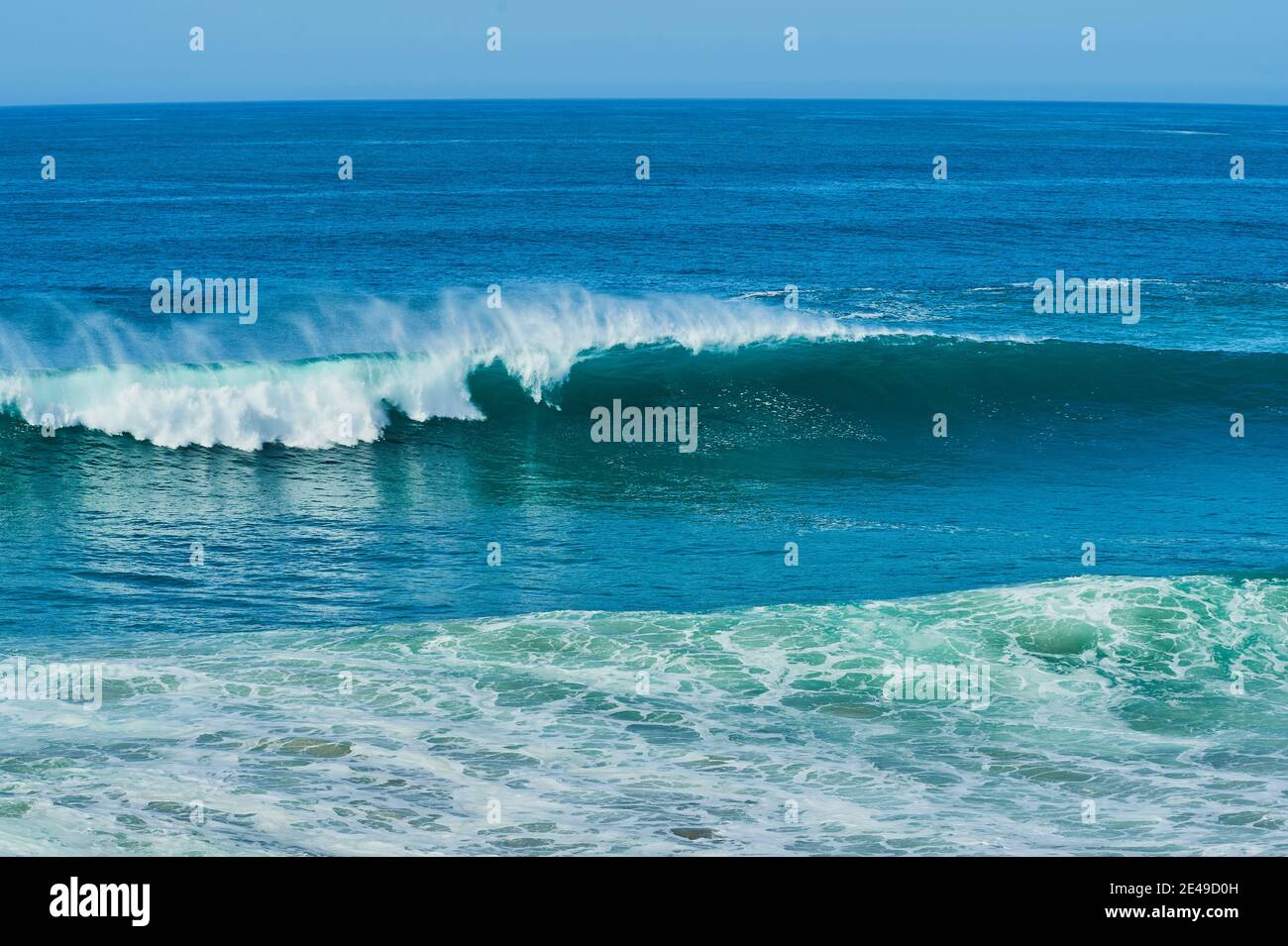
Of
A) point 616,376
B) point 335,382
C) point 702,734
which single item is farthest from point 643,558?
point 616,376

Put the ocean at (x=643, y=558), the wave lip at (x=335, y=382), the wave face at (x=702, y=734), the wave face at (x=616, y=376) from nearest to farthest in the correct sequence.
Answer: the wave face at (x=702, y=734) → the ocean at (x=643, y=558) → the wave lip at (x=335, y=382) → the wave face at (x=616, y=376)

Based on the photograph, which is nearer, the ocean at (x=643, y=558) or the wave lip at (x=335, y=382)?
the ocean at (x=643, y=558)

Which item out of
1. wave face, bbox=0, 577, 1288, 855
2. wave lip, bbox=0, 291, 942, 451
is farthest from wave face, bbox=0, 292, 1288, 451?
wave face, bbox=0, 577, 1288, 855

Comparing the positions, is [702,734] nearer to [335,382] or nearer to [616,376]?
[335,382]

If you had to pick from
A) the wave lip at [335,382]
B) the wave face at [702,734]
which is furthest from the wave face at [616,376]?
the wave face at [702,734]

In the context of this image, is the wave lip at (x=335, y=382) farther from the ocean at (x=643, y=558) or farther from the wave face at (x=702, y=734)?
the wave face at (x=702, y=734)

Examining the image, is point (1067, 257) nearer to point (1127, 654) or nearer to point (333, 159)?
point (1127, 654)

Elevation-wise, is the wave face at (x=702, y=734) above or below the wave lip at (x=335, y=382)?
below

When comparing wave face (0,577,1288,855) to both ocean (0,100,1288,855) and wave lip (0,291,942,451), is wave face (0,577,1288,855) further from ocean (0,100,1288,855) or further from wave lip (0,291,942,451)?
wave lip (0,291,942,451)

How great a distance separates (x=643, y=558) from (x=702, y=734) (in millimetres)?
4540

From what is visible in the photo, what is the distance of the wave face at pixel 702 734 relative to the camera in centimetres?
811

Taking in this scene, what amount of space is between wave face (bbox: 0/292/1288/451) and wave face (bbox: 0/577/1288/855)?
8.38 metres

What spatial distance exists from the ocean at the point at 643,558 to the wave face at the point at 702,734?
0.04m

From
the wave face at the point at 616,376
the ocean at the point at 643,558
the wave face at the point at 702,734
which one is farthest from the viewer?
the wave face at the point at 616,376
